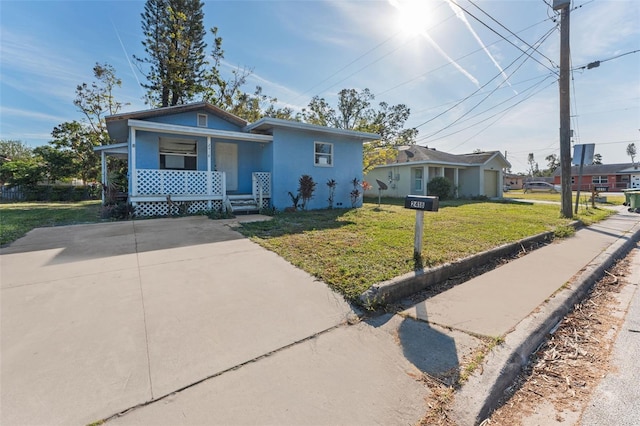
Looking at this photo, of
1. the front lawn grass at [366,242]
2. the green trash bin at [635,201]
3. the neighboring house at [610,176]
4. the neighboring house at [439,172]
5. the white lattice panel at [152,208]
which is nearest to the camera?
the front lawn grass at [366,242]

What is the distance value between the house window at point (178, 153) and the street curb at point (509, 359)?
11.8 m

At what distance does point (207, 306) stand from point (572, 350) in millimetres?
3715

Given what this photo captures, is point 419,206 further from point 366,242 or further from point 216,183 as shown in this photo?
point 216,183

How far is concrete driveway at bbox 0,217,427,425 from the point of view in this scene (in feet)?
5.98

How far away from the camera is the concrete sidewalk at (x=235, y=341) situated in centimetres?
181

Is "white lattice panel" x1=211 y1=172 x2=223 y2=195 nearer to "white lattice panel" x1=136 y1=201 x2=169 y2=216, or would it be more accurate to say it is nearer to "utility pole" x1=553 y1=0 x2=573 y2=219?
"white lattice panel" x1=136 y1=201 x2=169 y2=216

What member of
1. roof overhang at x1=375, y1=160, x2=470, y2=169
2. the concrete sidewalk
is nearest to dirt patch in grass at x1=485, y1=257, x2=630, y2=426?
the concrete sidewalk

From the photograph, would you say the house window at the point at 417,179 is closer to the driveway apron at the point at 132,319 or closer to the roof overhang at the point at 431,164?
the roof overhang at the point at 431,164

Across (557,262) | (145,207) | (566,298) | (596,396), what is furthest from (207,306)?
(145,207)

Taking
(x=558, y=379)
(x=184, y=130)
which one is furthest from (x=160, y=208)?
(x=558, y=379)

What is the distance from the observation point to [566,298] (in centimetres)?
357

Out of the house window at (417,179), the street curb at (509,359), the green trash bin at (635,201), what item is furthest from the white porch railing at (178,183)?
the green trash bin at (635,201)

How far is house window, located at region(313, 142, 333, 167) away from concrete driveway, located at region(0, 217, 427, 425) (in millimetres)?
8188

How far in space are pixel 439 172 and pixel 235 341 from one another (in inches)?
898
